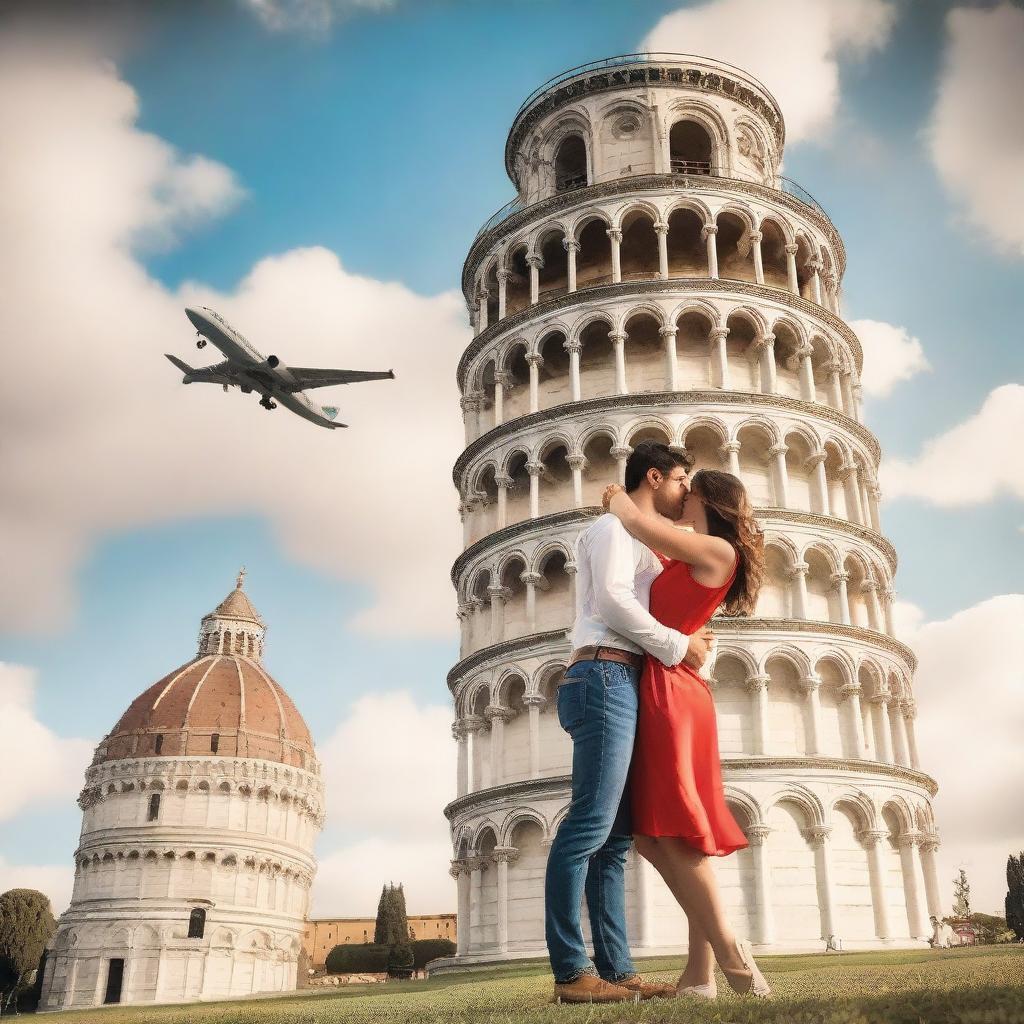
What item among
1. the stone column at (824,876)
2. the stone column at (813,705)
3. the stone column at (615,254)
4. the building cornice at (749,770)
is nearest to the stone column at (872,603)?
the stone column at (813,705)

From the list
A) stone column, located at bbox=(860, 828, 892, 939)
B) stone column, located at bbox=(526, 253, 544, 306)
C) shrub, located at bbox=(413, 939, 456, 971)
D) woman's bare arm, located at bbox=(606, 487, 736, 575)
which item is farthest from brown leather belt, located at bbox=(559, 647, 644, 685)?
shrub, located at bbox=(413, 939, 456, 971)

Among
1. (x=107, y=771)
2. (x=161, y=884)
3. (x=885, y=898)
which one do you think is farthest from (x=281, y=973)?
(x=885, y=898)

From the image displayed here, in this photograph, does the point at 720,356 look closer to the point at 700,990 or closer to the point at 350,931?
the point at 700,990

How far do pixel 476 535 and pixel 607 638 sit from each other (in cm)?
2970

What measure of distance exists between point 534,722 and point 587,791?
82.8 ft

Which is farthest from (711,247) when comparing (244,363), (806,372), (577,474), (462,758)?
(462,758)

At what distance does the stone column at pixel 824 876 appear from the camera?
90.6 ft

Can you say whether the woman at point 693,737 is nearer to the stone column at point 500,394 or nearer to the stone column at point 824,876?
the stone column at point 824,876

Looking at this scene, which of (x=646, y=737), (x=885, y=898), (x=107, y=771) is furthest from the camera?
(x=107, y=771)

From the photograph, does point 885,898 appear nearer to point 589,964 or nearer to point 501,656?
point 501,656

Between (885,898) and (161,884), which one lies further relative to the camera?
(161,884)

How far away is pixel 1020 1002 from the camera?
4.46 m

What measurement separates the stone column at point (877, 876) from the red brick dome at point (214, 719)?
2471 inches

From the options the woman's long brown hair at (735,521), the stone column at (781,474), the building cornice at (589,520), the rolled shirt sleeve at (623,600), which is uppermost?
the stone column at (781,474)
